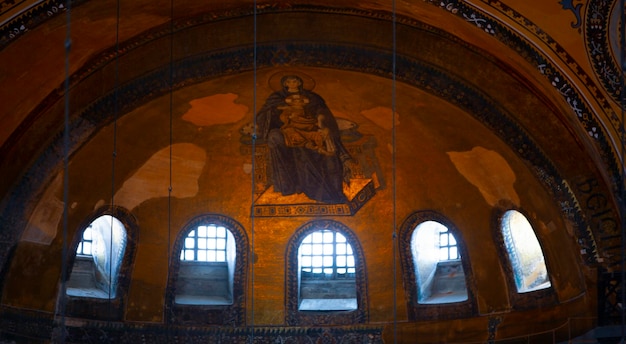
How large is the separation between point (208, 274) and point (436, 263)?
3.96 metres

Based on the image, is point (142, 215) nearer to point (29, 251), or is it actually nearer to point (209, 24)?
point (29, 251)

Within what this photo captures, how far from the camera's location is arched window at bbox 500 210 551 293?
21766 millimetres

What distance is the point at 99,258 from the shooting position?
23156 millimetres

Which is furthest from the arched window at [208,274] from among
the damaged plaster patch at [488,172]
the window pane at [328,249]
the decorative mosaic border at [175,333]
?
the damaged plaster patch at [488,172]

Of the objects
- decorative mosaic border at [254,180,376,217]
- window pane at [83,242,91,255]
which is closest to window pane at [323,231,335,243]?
decorative mosaic border at [254,180,376,217]

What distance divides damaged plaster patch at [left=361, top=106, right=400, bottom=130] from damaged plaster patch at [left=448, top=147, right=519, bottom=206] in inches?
44.0

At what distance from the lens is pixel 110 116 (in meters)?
21.5

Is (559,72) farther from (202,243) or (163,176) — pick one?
(202,243)

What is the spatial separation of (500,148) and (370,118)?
2386 millimetres

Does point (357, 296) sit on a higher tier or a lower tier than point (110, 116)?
lower

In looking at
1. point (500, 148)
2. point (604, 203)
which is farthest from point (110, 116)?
point (604, 203)

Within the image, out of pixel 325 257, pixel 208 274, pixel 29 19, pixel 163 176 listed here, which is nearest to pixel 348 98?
pixel 325 257

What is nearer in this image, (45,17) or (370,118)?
(45,17)

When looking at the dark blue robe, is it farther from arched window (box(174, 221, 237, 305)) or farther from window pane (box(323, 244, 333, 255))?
arched window (box(174, 221, 237, 305))
